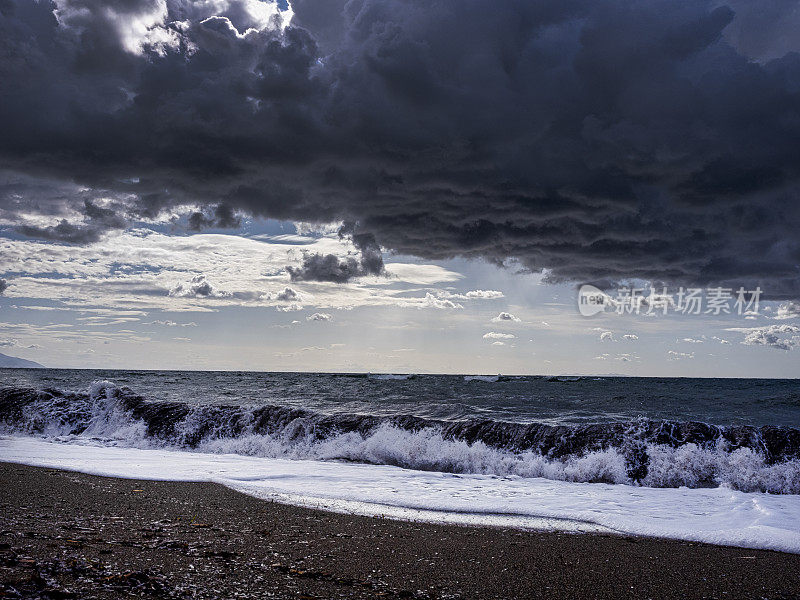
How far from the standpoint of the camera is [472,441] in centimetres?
1370

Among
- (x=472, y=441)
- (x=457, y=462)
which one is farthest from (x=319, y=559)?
(x=472, y=441)

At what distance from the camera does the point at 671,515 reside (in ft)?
24.3

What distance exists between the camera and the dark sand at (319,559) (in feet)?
12.1

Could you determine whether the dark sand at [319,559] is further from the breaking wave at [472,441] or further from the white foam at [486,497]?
the breaking wave at [472,441]

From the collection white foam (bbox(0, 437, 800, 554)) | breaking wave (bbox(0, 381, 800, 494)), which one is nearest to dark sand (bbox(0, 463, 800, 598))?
white foam (bbox(0, 437, 800, 554))

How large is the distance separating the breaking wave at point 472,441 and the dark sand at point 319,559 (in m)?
5.91

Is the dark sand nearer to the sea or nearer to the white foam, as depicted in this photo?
the white foam

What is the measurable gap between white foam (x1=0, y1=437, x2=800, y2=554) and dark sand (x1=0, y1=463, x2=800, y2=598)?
2.22 ft

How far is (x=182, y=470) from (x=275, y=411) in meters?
7.02

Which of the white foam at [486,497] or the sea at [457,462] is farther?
the sea at [457,462]

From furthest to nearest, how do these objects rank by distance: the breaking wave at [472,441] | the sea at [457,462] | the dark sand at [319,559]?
the breaking wave at [472,441] < the sea at [457,462] < the dark sand at [319,559]

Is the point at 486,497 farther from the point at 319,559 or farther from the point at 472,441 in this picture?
the point at 472,441

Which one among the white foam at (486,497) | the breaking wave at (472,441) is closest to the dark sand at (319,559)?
the white foam at (486,497)

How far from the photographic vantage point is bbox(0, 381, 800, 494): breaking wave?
1116 centimetres
